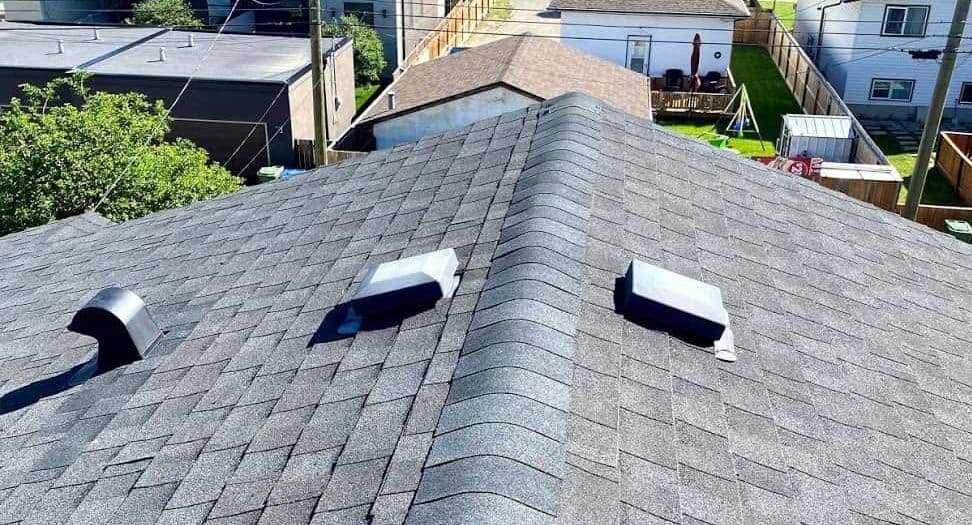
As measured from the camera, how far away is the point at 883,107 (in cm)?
3766

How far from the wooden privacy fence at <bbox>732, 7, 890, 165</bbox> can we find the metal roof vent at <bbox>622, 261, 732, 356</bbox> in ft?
76.1

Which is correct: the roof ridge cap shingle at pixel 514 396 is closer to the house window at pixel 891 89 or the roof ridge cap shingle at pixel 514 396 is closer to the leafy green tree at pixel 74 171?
the leafy green tree at pixel 74 171

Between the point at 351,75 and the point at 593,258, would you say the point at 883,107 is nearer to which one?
the point at 351,75

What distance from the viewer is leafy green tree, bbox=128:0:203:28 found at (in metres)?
39.6

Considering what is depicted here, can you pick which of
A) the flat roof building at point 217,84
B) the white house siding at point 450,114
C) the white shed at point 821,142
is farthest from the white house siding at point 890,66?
the flat roof building at point 217,84

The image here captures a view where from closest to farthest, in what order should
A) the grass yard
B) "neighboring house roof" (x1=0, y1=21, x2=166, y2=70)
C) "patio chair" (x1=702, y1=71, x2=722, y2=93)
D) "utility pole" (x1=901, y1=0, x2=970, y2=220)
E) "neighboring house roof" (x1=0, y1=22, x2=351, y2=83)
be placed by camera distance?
"utility pole" (x1=901, y1=0, x2=970, y2=220) → "neighboring house roof" (x1=0, y1=22, x2=351, y2=83) → the grass yard → "neighboring house roof" (x1=0, y1=21, x2=166, y2=70) → "patio chair" (x1=702, y1=71, x2=722, y2=93)

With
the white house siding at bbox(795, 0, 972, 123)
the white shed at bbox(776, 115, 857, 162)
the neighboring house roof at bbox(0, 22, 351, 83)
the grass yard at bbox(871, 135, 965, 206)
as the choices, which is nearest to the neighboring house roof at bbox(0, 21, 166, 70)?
the neighboring house roof at bbox(0, 22, 351, 83)

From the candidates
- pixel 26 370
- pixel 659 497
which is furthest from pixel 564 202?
pixel 26 370

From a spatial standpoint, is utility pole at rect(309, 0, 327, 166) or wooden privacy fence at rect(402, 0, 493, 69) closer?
utility pole at rect(309, 0, 327, 166)

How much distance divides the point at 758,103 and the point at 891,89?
217 inches

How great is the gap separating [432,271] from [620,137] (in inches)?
181

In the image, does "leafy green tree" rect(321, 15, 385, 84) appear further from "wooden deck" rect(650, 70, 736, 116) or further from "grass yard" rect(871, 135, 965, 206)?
"grass yard" rect(871, 135, 965, 206)

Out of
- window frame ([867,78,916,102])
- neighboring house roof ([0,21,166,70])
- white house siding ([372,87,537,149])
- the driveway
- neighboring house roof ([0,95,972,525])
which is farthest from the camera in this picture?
the driveway

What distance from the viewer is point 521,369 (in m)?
5.54
